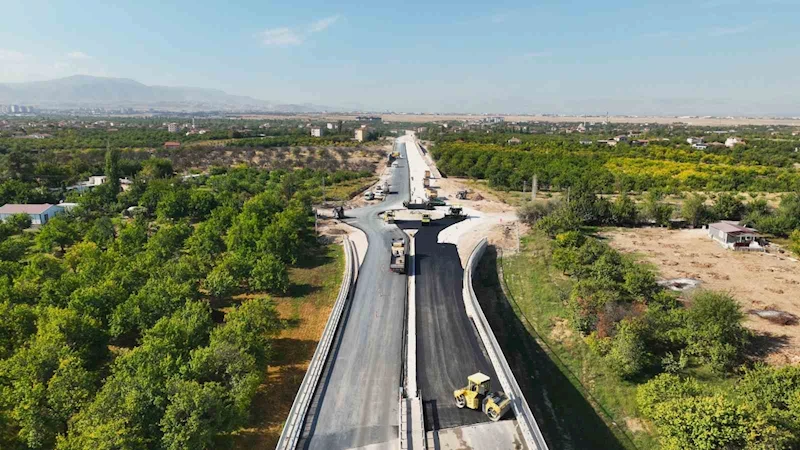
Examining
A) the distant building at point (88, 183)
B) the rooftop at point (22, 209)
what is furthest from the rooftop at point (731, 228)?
the distant building at point (88, 183)

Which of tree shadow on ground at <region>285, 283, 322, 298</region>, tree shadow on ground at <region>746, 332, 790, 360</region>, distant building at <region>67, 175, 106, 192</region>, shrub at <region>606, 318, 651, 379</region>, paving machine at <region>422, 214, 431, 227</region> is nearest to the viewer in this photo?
shrub at <region>606, 318, 651, 379</region>

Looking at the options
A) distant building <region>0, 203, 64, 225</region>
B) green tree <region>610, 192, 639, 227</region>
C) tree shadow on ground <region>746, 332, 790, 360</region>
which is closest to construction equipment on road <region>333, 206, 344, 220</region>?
green tree <region>610, 192, 639, 227</region>

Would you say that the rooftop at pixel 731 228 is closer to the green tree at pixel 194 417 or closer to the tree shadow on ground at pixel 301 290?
the tree shadow on ground at pixel 301 290

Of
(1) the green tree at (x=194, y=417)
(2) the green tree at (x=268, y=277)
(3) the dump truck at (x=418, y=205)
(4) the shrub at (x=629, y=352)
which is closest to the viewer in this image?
(1) the green tree at (x=194, y=417)

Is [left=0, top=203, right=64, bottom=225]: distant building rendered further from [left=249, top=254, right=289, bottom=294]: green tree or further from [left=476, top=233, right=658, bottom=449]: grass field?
[left=476, top=233, right=658, bottom=449]: grass field

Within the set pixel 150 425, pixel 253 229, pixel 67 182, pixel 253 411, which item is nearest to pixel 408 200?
pixel 253 229

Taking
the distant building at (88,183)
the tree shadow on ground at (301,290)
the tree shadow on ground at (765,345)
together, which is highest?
the distant building at (88,183)
